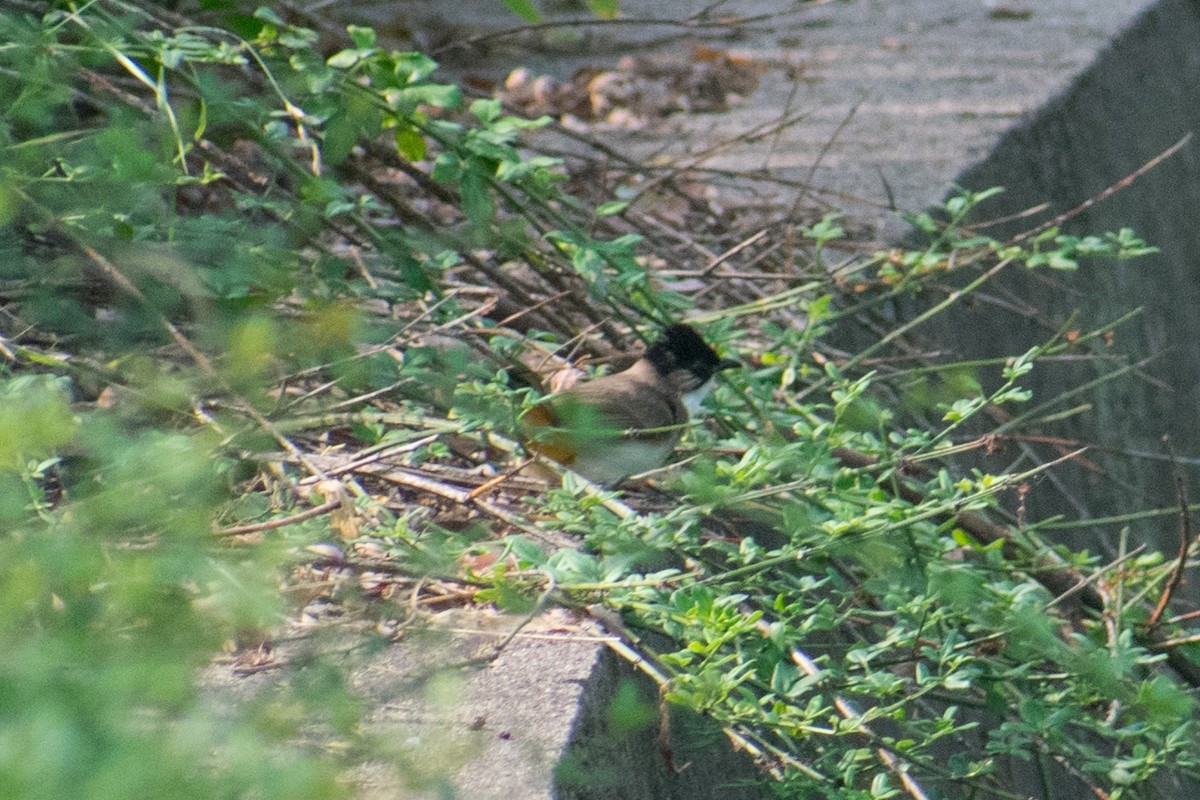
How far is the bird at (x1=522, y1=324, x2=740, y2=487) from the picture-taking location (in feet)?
9.53

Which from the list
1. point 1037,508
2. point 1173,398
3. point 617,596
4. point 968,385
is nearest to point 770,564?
point 617,596

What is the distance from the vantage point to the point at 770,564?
2252 millimetres

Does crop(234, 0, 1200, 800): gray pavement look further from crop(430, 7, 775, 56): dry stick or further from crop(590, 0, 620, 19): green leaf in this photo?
crop(590, 0, 620, 19): green leaf

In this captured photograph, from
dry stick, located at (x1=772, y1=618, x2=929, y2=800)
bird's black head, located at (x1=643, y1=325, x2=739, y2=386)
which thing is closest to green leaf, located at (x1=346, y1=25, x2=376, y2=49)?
bird's black head, located at (x1=643, y1=325, x2=739, y2=386)

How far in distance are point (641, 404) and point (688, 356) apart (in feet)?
0.58

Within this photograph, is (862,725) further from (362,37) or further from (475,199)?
(362,37)

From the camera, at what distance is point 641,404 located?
314cm

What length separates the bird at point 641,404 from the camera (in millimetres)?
2906

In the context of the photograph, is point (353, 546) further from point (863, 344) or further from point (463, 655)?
point (863, 344)

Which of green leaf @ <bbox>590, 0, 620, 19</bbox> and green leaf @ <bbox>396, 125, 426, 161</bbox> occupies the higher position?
green leaf @ <bbox>590, 0, 620, 19</bbox>

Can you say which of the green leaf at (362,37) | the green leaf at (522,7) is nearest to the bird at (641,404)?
the green leaf at (522,7)

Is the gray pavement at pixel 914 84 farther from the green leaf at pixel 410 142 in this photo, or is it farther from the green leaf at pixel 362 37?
the green leaf at pixel 362 37

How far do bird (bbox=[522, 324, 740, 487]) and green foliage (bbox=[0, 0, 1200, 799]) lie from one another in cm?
9

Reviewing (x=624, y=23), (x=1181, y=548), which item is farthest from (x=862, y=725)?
(x=624, y=23)
